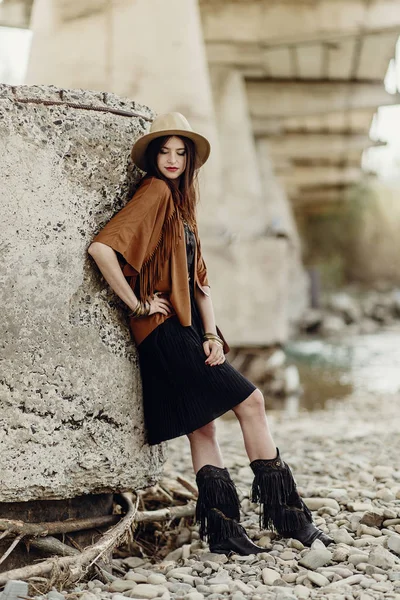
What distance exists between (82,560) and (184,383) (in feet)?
2.60

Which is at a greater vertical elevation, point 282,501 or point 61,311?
point 61,311

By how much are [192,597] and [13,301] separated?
1247mm

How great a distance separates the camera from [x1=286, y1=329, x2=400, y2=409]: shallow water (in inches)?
456

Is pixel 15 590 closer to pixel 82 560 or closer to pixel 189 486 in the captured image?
pixel 82 560

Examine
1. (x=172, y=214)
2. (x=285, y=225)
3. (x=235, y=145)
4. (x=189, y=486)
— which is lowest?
(x=189, y=486)

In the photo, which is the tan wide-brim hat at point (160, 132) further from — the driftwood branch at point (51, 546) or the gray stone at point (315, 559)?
the gray stone at point (315, 559)

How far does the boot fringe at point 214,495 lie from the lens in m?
3.18

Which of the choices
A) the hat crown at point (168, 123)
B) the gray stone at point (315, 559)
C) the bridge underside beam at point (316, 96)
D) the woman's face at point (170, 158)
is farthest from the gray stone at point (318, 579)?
the bridge underside beam at point (316, 96)

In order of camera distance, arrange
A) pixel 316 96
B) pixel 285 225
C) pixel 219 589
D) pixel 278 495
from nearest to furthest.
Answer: pixel 219 589 → pixel 278 495 → pixel 316 96 → pixel 285 225

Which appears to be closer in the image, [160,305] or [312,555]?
[312,555]

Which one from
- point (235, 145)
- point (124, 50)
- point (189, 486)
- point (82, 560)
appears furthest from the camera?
point (235, 145)

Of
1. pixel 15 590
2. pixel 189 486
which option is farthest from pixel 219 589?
pixel 189 486

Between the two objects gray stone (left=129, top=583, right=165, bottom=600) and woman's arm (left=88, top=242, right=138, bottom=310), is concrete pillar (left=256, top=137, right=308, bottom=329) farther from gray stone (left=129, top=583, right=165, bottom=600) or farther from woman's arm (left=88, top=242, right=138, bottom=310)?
gray stone (left=129, top=583, right=165, bottom=600)

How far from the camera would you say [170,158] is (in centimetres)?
315
